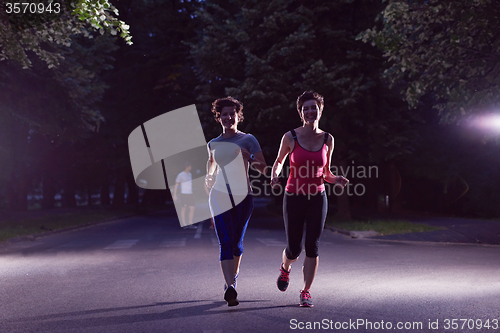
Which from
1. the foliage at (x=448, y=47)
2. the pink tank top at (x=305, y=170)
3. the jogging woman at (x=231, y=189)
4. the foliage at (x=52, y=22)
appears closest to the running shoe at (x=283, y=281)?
the jogging woman at (x=231, y=189)

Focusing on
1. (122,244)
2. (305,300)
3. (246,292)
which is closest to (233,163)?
(305,300)

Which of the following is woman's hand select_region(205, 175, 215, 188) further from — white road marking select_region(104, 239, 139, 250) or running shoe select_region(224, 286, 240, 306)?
white road marking select_region(104, 239, 139, 250)

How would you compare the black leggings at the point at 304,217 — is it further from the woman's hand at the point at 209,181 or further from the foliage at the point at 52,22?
the foliage at the point at 52,22

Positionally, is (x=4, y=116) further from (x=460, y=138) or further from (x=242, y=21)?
(x=460, y=138)

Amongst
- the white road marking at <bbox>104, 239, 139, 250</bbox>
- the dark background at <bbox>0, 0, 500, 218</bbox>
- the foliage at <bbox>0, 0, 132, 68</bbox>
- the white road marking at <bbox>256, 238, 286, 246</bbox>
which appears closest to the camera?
the foliage at <bbox>0, 0, 132, 68</bbox>

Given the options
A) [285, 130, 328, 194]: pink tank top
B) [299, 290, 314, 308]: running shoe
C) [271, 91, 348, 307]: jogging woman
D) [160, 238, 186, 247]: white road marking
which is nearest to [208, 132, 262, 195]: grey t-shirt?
[271, 91, 348, 307]: jogging woman

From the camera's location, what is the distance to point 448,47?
1462 centimetres

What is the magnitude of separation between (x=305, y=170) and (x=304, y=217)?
52 centimetres

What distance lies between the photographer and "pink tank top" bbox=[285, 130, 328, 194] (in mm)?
6066

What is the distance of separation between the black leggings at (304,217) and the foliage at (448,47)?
352 inches

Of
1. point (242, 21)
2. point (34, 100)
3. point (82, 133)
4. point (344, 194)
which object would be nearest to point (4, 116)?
point (34, 100)

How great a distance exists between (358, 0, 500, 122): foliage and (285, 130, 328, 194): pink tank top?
28.9ft

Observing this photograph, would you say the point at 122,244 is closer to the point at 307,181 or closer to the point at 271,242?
the point at 271,242

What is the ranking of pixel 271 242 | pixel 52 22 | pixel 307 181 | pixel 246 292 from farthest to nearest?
pixel 271 242 < pixel 52 22 < pixel 246 292 < pixel 307 181
